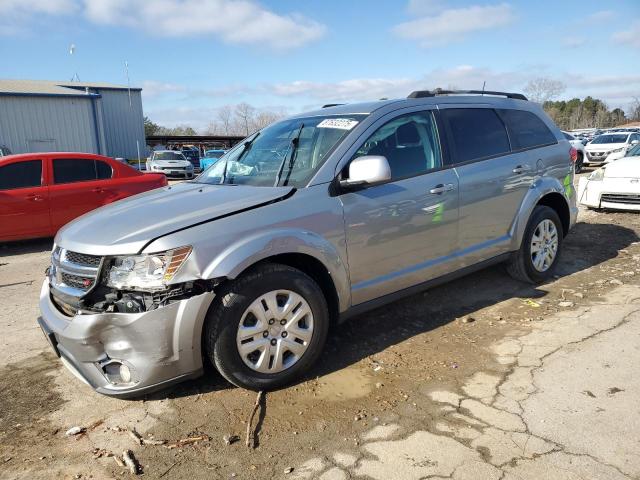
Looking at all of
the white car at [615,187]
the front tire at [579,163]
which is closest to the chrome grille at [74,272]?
the white car at [615,187]

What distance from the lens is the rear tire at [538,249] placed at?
15.8 feet

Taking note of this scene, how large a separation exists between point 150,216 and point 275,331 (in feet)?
3.50

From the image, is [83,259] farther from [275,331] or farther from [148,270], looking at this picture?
[275,331]

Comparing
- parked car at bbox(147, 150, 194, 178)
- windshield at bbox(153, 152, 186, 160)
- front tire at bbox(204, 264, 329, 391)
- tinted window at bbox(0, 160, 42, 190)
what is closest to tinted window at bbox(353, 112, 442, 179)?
front tire at bbox(204, 264, 329, 391)

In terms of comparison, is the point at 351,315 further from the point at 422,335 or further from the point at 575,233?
the point at 575,233

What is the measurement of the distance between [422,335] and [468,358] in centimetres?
49

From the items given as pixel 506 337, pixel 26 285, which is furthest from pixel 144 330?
pixel 26 285

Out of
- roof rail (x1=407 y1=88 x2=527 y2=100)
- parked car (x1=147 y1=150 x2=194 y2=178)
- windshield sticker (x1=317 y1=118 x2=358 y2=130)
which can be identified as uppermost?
roof rail (x1=407 y1=88 x2=527 y2=100)

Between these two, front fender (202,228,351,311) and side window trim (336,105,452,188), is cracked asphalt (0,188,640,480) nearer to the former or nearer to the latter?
front fender (202,228,351,311)

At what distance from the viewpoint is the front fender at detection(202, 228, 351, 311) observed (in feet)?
9.23

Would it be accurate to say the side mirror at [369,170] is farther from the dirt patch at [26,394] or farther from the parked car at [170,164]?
the parked car at [170,164]

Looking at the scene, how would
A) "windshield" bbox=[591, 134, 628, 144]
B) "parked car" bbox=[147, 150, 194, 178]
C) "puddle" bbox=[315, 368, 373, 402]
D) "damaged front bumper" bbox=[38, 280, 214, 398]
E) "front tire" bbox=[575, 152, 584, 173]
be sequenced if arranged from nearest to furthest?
"damaged front bumper" bbox=[38, 280, 214, 398] < "puddle" bbox=[315, 368, 373, 402] < "front tire" bbox=[575, 152, 584, 173] < "windshield" bbox=[591, 134, 628, 144] < "parked car" bbox=[147, 150, 194, 178]

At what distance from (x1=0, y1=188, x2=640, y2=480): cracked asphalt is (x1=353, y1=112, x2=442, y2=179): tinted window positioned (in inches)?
53.4

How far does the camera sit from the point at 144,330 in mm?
2674
